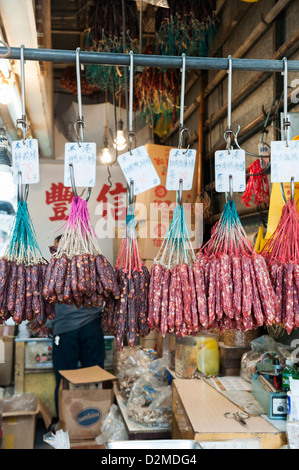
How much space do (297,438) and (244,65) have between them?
1911 millimetres

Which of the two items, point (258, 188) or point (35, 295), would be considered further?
point (258, 188)

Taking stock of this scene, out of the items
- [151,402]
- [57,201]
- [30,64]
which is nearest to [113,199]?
[57,201]

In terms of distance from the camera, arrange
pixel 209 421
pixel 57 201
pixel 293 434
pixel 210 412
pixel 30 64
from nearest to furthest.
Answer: pixel 293 434
pixel 209 421
pixel 210 412
pixel 30 64
pixel 57 201

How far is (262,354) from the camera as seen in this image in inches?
125

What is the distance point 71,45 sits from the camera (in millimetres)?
6391

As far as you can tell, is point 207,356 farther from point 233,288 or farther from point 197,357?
point 233,288

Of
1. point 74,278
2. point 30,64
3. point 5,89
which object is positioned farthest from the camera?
point 30,64

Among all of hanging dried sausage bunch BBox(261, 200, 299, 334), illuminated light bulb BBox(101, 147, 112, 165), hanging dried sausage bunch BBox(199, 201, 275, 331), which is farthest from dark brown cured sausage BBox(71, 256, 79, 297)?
illuminated light bulb BBox(101, 147, 112, 165)

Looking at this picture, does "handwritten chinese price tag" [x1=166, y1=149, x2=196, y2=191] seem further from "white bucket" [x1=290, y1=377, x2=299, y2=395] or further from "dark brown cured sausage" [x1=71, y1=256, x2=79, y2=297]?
"white bucket" [x1=290, y1=377, x2=299, y2=395]

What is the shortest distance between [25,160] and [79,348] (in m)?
4.07

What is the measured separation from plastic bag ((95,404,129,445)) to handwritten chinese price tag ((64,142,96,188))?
8.38 feet

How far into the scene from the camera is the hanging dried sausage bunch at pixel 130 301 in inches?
72.4

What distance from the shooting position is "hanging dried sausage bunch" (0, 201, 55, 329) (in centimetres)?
172
